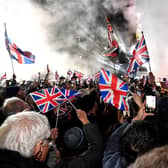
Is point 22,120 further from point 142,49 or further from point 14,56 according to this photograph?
point 14,56

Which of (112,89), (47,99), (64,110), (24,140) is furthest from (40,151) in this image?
(64,110)

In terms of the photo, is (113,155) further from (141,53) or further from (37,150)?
(141,53)

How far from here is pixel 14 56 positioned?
5883 millimetres

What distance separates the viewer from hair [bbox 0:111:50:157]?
3.22 feet

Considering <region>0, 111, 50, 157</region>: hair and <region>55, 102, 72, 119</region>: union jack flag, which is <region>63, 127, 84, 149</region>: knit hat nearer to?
<region>0, 111, 50, 157</region>: hair

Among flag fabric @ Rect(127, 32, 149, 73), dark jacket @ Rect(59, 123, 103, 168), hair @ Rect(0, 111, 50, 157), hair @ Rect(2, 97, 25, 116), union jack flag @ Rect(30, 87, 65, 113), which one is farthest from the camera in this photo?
flag fabric @ Rect(127, 32, 149, 73)

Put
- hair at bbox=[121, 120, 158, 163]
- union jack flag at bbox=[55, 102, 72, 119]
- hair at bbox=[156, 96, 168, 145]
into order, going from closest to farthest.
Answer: hair at bbox=[121, 120, 158, 163] < hair at bbox=[156, 96, 168, 145] < union jack flag at bbox=[55, 102, 72, 119]

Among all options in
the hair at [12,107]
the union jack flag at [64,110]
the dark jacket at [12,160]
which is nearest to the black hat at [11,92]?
the union jack flag at [64,110]

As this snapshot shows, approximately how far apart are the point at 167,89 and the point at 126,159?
92.9 inches

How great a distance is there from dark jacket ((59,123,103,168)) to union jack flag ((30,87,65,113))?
5.28ft

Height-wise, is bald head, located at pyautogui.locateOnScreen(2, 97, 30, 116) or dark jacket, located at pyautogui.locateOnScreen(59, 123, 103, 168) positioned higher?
bald head, located at pyautogui.locateOnScreen(2, 97, 30, 116)

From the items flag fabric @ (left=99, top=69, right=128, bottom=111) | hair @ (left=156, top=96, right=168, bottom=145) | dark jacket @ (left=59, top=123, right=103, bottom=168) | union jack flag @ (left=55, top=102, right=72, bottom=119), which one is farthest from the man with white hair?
union jack flag @ (left=55, top=102, right=72, bottom=119)

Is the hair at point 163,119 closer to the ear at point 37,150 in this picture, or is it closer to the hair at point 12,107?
the ear at point 37,150

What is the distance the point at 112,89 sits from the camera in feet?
8.55
